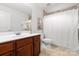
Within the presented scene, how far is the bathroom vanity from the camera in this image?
1578 mm

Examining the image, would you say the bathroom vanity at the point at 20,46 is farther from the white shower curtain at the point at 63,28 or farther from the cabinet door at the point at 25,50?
the white shower curtain at the point at 63,28

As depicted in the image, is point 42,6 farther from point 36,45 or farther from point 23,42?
point 36,45

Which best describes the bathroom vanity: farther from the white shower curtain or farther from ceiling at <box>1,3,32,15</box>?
ceiling at <box>1,3,32,15</box>

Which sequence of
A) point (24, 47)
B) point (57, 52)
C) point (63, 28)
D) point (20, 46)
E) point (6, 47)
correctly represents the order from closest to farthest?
point (6, 47)
point (20, 46)
point (24, 47)
point (57, 52)
point (63, 28)

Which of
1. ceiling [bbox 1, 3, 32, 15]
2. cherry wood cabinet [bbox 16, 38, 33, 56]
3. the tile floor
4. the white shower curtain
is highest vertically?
ceiling [bbox 1, 3, 32, 15]

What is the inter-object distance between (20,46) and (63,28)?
1.25m

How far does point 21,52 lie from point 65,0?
1376mm

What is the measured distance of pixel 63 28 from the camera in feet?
8.41

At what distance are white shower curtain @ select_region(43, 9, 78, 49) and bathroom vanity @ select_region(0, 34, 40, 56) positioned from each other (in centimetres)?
43

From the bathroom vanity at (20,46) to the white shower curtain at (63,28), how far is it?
0.43 metres

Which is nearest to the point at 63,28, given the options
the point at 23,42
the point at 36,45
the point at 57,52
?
the point at 57,52

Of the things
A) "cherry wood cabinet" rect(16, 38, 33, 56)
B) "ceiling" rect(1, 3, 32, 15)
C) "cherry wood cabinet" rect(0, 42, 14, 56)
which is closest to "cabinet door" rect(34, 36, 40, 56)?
"cherry wood cabinet" rect(16, 38, 33, 56)

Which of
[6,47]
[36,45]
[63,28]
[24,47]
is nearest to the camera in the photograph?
[6,47]

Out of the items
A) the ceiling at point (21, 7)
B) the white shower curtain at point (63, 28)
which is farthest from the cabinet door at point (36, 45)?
the ceiling at point (21, 7)
